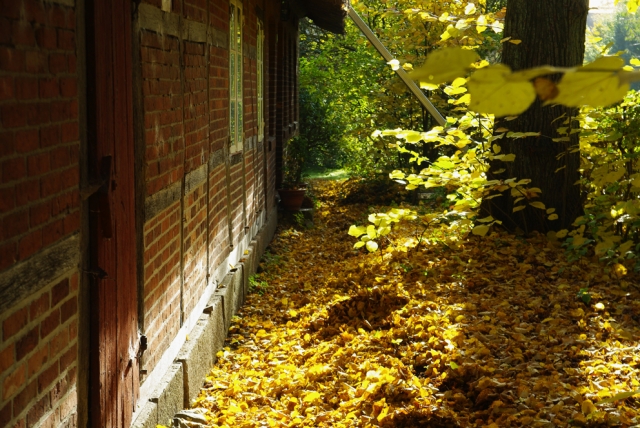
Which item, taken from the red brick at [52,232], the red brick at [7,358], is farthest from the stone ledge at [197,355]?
the red brick at [7,358]

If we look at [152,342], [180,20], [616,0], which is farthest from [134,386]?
[616,0]

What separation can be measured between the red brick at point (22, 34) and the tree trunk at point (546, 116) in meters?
5.46

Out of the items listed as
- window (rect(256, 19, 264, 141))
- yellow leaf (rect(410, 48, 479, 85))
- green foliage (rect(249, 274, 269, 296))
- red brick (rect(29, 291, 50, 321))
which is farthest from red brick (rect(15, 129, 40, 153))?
window (rect(256, 19, 264, 141))

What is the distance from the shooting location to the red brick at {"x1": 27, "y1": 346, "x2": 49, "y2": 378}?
7.86 ft

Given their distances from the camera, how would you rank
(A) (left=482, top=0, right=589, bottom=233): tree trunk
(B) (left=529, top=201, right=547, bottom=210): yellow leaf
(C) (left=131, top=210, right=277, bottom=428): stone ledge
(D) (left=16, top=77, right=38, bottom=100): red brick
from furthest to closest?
(A) (left=482, top=0, right=589, bottom=233): tree trunk, (B) (left=529, top=201, right=547, bottom=210): yellow leaf, (C) (left=131, top=210, right=277, bottom=428): stone ledge, (D) (left=16, top=77, right=38, bottom=100): red brick

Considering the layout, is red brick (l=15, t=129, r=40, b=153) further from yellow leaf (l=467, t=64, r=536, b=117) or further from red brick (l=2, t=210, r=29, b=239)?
yellow leaf (l=467, t=64, r=536, b=117)

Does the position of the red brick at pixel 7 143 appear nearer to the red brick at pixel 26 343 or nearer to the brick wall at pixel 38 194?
the brick wall at pixel 38 194

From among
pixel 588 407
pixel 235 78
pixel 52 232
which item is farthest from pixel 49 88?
pixel 235 78

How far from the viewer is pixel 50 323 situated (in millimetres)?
2570

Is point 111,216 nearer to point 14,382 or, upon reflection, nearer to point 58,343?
point 58,343

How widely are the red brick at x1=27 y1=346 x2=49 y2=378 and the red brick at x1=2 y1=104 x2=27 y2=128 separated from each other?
2.38ft

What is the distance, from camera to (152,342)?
413cm

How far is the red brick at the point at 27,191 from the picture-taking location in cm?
227

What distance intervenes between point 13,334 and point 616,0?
4394 mm
